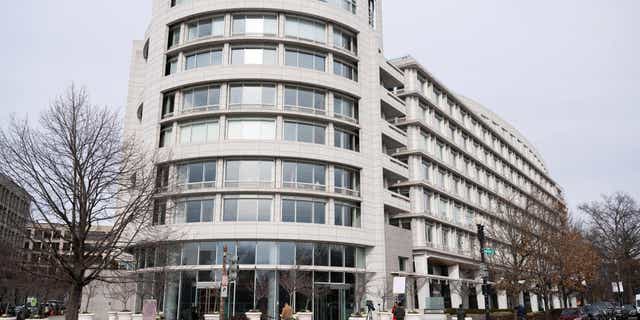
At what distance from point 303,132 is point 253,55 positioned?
302 inches

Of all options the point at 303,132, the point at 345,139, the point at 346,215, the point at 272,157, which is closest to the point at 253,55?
the point at 303,132

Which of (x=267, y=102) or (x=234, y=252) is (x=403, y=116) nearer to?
(x=267, y=102)

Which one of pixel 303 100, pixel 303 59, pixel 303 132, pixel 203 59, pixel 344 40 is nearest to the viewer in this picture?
pixel 303 132

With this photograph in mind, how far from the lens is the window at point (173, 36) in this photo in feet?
157

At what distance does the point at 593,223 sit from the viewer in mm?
78688

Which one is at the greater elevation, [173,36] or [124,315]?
[173,36]

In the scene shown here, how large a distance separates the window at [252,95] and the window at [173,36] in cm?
793

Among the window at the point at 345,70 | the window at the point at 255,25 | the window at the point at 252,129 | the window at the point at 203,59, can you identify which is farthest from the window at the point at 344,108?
the window at the point at 203,59

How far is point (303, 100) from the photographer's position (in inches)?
1767

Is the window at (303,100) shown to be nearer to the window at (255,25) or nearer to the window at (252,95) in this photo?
the window at (252,95)

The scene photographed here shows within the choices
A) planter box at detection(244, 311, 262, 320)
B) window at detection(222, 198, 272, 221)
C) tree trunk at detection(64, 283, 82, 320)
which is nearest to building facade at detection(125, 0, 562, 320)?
window at detection(222, 198, 272, 221)

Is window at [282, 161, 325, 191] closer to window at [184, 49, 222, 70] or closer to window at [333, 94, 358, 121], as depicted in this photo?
window at [333, 94, 358, 121]

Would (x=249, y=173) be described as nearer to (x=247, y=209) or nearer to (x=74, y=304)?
(x=247, y=209)

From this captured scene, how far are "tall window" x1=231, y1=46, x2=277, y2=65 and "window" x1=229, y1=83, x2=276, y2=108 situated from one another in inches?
83.0
